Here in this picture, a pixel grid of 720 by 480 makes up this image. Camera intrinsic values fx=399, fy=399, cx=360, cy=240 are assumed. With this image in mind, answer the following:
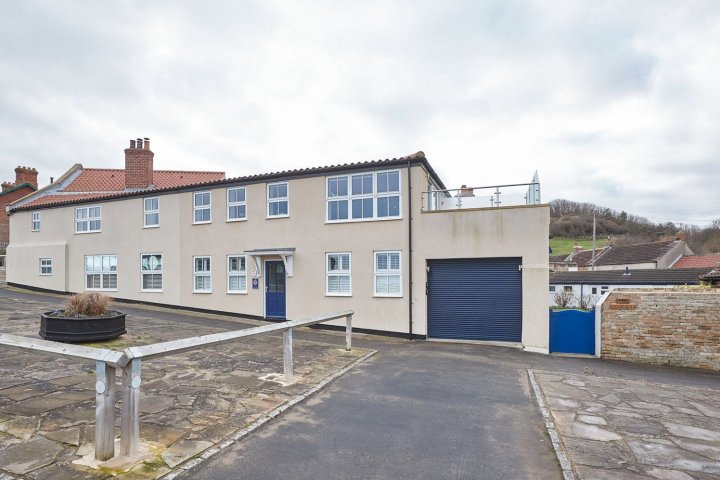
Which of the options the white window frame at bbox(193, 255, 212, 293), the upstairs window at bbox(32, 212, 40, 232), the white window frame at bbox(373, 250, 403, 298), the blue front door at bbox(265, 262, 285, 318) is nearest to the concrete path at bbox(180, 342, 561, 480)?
the white window frame at bbox(373, 250, 403, 298)

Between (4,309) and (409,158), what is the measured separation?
14538mm

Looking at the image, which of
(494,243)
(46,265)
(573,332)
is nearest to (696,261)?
(573,332)

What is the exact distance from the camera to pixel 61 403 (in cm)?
530

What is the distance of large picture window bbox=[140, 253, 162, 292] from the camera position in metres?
17.0

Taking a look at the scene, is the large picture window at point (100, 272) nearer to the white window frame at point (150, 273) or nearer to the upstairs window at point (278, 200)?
the white window frame at point (150, 273)

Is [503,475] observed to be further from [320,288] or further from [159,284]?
[159,284]

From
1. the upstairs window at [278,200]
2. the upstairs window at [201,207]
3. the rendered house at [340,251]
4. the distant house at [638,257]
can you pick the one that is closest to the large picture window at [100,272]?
the rendered house at [340,251]

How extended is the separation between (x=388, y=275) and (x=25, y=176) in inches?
1315

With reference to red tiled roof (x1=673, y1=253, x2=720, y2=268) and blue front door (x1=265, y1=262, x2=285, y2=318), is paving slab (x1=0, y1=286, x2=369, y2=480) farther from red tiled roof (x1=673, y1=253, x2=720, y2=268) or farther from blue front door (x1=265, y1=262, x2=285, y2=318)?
red tiled roof (x1=673, y1=253, x2=720, y2=268)

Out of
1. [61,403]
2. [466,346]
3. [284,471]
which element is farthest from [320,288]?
[284,471]

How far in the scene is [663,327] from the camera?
10086 millimetres

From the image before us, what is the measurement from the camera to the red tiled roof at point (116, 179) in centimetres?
2394

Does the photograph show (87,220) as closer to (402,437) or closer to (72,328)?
(72,328)

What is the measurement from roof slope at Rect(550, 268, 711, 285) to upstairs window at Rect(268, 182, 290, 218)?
2827 centimetres
